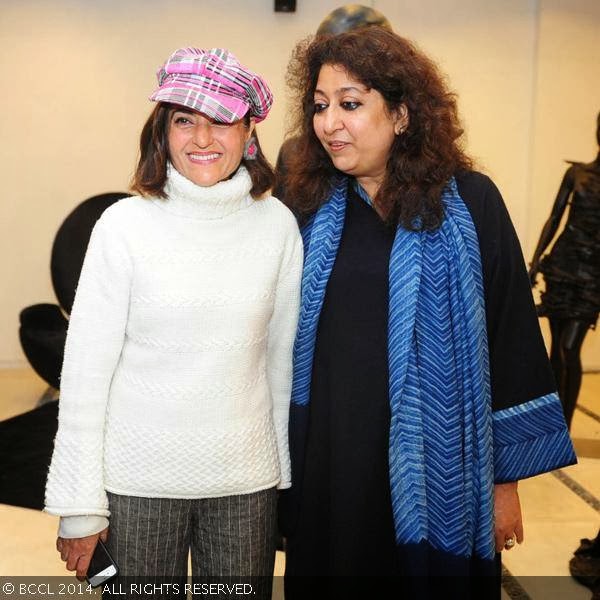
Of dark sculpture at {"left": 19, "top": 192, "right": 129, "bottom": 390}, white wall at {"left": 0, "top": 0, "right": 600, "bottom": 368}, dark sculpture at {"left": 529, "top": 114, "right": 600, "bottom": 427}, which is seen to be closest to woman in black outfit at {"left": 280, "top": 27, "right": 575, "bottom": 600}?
dark sculpture at {"left": 529, "top": 114, "right": 600, "bottom": 427}

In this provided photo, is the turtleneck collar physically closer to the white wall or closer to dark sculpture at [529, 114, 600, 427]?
dark sculpture at [529, 114, 600, 427]


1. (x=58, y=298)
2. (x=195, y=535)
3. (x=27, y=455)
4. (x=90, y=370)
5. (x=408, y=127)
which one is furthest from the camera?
(x=58, y=298)

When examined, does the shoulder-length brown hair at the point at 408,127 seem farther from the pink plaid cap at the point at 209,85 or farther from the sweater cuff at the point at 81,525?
the sweater cuff at the point at 81,525

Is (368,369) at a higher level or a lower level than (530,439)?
higher

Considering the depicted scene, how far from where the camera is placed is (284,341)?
70.1 inches

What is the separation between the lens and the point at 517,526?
193cm

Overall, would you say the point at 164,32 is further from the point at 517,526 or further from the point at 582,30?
the point at 517,526

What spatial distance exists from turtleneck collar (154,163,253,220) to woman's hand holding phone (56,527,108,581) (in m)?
0.63

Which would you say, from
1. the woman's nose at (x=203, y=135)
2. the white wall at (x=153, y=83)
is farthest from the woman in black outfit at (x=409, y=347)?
the white wall at (x=153, y=83)

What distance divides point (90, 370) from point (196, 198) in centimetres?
38

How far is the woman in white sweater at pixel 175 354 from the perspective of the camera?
5.06 feet

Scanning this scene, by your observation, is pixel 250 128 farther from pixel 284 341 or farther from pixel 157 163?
pixel 284 341

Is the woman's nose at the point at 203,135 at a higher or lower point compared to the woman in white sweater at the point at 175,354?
higher

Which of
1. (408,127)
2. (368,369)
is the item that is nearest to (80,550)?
(368,369)
